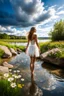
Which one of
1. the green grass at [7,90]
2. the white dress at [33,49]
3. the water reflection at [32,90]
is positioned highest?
the white dress at [33,49]

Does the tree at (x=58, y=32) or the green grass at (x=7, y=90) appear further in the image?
the tree at (x=58, y=32)

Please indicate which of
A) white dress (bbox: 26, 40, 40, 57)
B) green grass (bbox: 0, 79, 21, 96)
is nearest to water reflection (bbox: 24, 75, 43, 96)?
green grass (bbox: 0, 79, 21, 96)

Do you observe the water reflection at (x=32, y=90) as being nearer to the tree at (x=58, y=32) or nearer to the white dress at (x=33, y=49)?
the white dress at (x=33, y=49)

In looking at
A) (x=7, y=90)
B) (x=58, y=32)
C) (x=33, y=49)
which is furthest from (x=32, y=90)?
(x=58, y=32)

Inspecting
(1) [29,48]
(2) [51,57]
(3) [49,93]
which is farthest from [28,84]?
(2) [51,57]

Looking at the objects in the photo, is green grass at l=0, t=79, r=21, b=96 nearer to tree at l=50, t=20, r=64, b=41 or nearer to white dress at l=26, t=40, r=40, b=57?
white dress at l=26, t=40, r=40, b=57

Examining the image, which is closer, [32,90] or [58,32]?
[32,90]

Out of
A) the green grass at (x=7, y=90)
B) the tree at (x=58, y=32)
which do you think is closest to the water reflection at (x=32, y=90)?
the green grass at (x=7, y=90)

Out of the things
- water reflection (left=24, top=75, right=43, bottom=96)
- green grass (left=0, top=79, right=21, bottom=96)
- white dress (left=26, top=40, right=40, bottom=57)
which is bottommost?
water reflection (left=24, top=75, right=43, bottom=96)

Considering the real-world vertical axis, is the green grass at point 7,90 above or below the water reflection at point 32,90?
above

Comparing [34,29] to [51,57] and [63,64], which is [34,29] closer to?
[63,64]

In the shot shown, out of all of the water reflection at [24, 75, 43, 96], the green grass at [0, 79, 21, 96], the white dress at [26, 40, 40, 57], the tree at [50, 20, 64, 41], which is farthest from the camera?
the tree at [50, 20, 64, 41]

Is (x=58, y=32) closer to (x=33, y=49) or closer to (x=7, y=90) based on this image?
(x=33, y=49)

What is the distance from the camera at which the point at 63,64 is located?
431 inches
